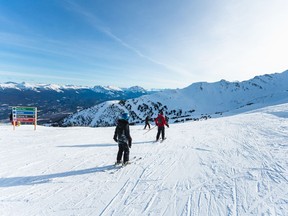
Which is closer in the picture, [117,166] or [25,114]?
[117,166]

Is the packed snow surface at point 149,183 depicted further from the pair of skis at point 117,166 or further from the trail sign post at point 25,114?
the trail sign post at point 25,114

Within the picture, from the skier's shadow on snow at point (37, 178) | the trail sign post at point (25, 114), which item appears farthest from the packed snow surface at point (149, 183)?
the trail sign post at point (25, 114)

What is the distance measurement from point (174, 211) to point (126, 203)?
1208 millimetres

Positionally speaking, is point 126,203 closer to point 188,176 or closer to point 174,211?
point 174,211

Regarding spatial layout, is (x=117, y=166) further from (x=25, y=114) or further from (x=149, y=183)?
(x=25, y=114)

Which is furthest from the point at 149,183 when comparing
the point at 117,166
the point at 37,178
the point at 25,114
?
the point at 25,114

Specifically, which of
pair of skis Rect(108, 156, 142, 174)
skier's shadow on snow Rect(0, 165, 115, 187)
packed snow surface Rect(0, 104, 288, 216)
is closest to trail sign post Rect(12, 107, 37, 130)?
packed snow surface Rect(0, 104, 288, 216)

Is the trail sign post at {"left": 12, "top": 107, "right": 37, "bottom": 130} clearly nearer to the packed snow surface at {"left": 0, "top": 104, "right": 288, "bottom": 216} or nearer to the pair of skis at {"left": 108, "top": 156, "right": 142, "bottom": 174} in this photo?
the packed snow surface at {"left": 0, "top": 104, "right": 288, "bottom": 216}

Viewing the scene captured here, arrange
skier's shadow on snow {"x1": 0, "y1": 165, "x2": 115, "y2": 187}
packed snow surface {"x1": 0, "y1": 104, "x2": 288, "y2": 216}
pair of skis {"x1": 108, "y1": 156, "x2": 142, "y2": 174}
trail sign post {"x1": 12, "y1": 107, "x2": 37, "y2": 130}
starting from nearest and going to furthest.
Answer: packed snow surface {"x1": 0, "y1": 104, "x2": 288, "y2": 216}, skier's shadow on snow {"x1": 0, "y1": 165, "x2": 115, "y2": 187}, pair of skis {"x1": 108, "y1": 156, "x2": 142, "y2": 174}, trail sign post {"x1": 12, "y1": 107, "x2": 37, "y2": 130}

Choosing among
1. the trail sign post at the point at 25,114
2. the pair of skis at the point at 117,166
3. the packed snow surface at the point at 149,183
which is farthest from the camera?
the trail sign post at the point at 25,114

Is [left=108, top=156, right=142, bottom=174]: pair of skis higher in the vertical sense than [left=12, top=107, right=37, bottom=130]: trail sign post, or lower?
lower

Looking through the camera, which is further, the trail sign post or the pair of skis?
the trail sign post

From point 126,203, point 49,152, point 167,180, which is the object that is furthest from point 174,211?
point 49,152

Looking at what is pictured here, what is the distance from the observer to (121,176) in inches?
244
